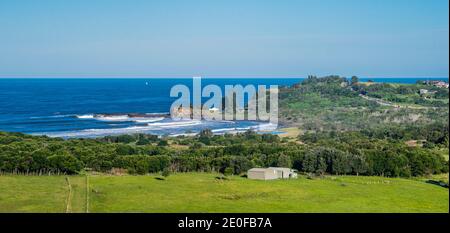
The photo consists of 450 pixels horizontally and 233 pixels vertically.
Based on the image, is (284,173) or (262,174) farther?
(284,173)

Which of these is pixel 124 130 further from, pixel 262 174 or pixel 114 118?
pixel 262 174

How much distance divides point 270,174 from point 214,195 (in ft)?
23.4

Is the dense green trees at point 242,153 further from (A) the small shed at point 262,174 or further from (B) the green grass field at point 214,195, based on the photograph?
(A) the small shed at point 262,174

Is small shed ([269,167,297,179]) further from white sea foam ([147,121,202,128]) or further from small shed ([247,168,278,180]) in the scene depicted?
white sea foam ([147,121,202,128])

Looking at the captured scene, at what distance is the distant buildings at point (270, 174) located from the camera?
37.5m

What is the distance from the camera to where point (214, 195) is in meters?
31.7

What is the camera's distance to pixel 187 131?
2896 inches

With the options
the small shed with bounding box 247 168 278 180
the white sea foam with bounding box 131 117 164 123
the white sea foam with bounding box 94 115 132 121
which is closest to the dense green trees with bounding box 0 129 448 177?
the small shed with bounding box 247 168 278 180

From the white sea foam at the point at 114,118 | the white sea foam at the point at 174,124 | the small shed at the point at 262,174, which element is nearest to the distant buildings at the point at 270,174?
the small shed at the point at 262,174

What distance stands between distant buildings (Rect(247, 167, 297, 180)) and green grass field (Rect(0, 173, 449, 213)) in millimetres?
992

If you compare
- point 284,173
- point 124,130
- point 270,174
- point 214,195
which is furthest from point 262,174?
point 124,130

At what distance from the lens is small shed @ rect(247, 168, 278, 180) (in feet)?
123

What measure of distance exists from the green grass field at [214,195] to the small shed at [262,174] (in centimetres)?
95

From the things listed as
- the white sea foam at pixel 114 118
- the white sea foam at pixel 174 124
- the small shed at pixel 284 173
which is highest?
the small shed at pixel 284 173
